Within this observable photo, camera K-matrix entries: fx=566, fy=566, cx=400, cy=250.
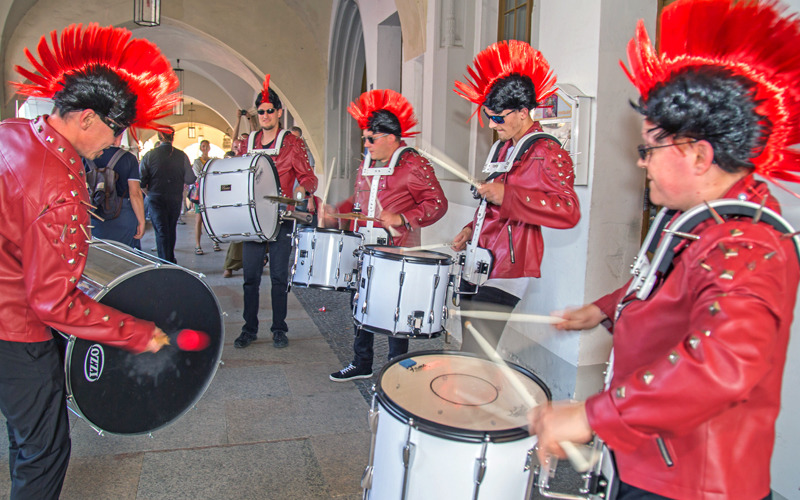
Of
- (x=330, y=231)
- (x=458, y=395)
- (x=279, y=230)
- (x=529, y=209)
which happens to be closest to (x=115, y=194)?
(x=279, y=230)

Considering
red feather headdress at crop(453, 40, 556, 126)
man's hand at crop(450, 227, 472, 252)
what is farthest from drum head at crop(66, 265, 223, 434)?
red feather headdress at crop(453, 40, 556, 126)

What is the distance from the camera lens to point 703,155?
1161mm

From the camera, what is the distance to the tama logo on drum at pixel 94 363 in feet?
5.84

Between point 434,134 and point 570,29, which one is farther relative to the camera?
point 434,134

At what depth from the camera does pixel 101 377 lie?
1.84m

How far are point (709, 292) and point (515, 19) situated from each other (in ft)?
13.0

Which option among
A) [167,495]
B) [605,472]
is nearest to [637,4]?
[605,472]

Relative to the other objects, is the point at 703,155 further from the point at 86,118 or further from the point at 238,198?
the point at 238,198

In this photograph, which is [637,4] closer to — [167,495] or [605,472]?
[605,472]

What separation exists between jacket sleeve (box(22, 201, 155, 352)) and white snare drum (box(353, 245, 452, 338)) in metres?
1.56

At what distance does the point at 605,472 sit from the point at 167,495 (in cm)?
191

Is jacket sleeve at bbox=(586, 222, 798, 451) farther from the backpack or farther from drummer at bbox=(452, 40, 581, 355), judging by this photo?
the backpack

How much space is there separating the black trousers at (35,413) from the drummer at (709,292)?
1491 mm

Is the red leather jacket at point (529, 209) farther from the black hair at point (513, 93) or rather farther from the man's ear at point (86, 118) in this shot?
the man's ear at point (86, 118)
